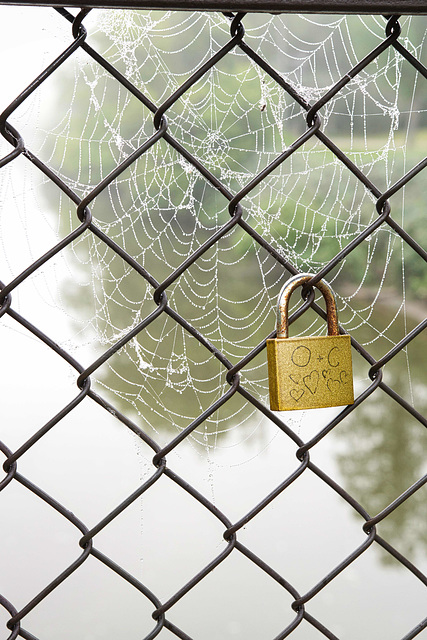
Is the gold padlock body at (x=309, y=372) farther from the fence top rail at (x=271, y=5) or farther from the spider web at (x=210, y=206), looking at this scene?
the spider web at (x=210, y=206)

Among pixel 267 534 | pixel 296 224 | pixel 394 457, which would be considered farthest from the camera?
pixel 296 224

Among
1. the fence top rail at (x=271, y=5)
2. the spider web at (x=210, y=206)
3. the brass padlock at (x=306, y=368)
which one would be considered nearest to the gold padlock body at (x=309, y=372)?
the brass padlock at (x=306, y=368)

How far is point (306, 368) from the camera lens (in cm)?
44

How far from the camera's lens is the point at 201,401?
5676 mm

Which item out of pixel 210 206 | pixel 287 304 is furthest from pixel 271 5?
pixel 210 206

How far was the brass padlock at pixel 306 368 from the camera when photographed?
43 centimetres

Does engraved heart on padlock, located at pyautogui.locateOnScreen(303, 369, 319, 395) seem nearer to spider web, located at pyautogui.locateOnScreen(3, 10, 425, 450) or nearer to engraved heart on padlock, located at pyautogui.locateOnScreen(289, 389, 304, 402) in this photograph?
engraved heart on padlock, located at pyautogui.locateOnScreen(289, 389, 304, 402)

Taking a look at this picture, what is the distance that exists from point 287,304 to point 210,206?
785 cm

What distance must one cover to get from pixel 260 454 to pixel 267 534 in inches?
46.3

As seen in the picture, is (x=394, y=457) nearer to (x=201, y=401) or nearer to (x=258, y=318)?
(x=201, y=401)

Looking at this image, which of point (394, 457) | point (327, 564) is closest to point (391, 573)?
point (327, 564)

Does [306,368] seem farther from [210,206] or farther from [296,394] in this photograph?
[210,206]

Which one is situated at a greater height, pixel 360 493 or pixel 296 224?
pixel 296 224

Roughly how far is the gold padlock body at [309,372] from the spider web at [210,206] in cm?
450
